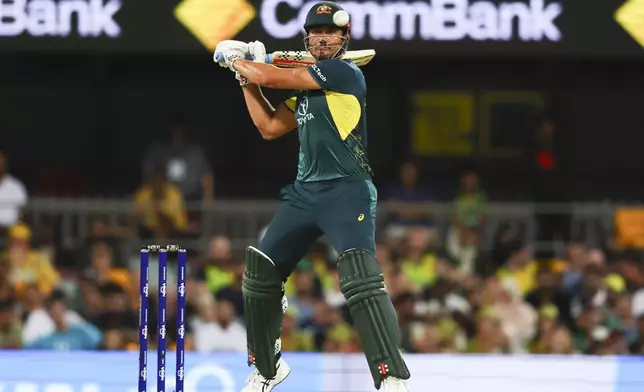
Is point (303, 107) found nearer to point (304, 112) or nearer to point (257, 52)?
point (304, 112)

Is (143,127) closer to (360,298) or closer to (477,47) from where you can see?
(477,47)

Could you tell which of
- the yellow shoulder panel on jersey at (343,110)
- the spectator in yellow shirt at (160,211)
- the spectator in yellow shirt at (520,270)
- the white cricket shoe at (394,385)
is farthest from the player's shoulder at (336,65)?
the spectator in yellow shirt at (160,211)

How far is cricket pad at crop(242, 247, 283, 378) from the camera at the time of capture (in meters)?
5.79

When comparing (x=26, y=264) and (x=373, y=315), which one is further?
(x=26, y=264)

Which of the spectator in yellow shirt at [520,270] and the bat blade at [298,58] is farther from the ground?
the bat blade at [298,58]

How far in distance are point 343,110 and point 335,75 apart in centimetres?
16

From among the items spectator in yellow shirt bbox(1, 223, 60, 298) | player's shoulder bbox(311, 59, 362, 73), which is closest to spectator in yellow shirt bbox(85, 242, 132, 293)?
spectator in yellow shirt bbox(1, 223, 60, 298)

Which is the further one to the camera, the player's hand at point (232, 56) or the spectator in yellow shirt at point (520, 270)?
the spectator in yellow shirt at point (520, 270)

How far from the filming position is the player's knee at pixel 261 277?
5785mm

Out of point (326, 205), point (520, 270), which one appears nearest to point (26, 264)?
point (520, 270)

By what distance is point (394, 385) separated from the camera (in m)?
5.55

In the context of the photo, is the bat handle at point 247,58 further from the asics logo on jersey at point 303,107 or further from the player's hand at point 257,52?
the asics logo on jersey at point 303,107

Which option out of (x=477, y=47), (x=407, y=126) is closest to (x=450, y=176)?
(x=407, y=126)

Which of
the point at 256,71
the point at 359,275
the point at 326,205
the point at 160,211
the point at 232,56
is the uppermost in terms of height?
the point at 160,211
